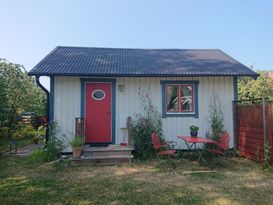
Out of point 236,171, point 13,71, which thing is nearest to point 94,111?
point 236,171

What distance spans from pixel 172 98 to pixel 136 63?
77.1 inches

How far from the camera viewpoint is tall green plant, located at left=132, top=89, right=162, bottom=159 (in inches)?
271

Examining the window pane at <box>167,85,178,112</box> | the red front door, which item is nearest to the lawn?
the red front door

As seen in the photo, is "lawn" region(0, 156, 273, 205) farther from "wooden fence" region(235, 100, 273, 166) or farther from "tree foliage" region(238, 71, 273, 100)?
"tree foliage" region(238, 71, 273, 100)

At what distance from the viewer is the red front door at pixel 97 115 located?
7.31 meters

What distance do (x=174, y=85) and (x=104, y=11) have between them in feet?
23.1

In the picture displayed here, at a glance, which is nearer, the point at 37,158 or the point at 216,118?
the point at 37,158

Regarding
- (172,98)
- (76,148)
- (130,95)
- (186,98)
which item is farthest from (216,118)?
(76,148)

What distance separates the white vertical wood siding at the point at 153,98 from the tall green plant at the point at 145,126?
0.16 m

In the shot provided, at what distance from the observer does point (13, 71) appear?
12844mm

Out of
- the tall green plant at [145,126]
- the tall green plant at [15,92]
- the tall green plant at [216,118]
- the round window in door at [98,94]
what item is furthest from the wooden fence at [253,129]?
the tall green plant at [15,92]

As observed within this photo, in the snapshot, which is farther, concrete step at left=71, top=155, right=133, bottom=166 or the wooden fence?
concrete step at left=71, top=155, right=133, bottom=166

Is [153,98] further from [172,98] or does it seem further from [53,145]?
[53,145]

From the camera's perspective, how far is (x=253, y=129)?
6.31 metres
